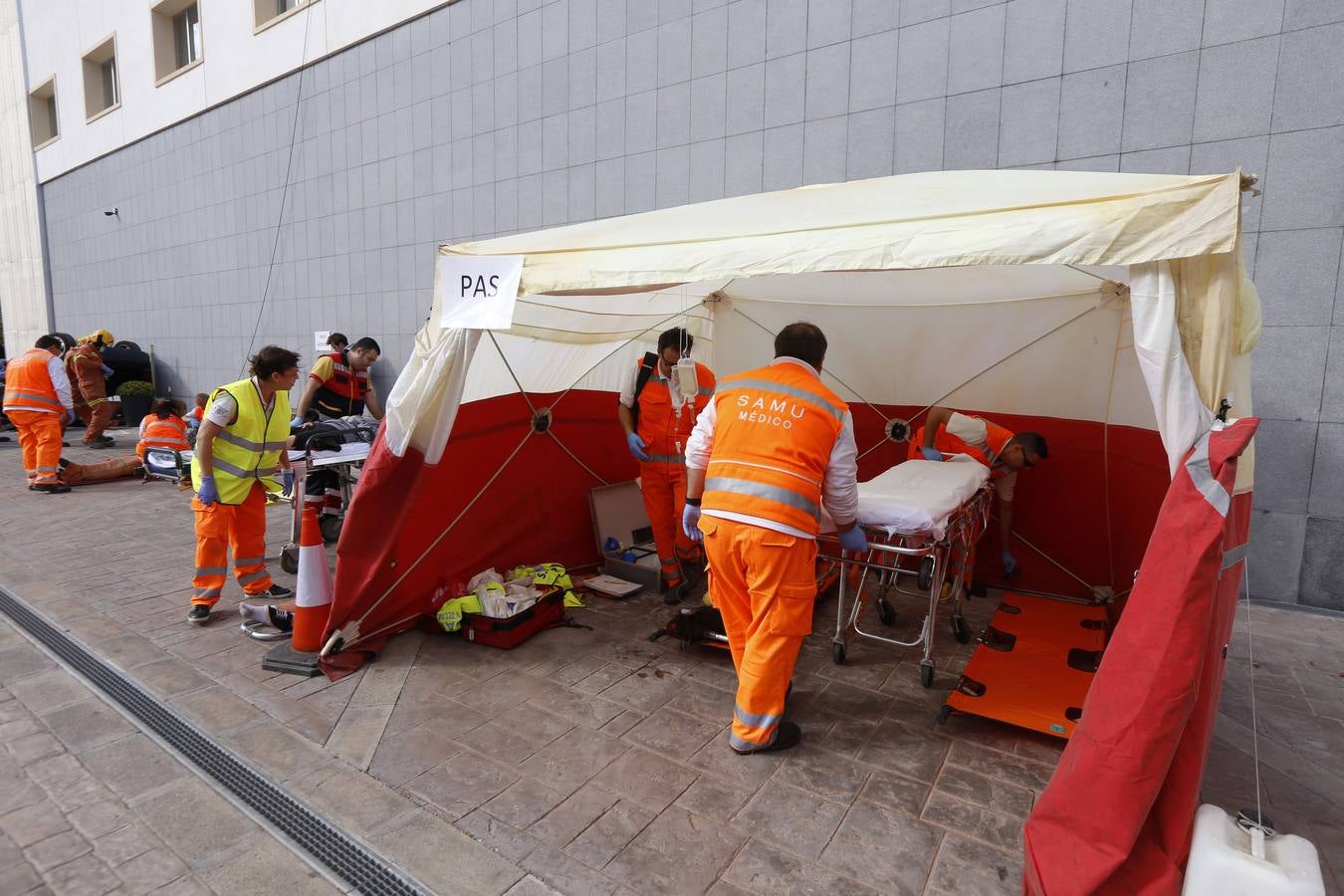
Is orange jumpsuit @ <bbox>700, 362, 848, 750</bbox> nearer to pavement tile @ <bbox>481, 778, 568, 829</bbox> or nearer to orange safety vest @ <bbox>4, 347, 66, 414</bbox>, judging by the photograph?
pavement tile @ <bbox>481, 778, 568, 829</bbox>

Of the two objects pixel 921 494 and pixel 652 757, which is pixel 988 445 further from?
pixel 652 757

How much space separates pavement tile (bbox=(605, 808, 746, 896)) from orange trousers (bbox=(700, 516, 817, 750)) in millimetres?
533

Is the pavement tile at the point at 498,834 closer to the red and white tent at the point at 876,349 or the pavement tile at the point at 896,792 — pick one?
the pavement tile at the point at 896,792

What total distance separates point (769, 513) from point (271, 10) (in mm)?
12831

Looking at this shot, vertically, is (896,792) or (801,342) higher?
(801,342)

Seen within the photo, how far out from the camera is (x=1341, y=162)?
4496 mm

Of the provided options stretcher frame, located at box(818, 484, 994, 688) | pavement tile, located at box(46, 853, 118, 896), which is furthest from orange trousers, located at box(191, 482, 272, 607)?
stretcher frame, located at box(818, 484, 994, 688)

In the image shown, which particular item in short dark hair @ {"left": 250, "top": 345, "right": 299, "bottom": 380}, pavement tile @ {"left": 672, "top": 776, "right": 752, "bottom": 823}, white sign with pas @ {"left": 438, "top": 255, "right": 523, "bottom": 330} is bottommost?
pavement tile @ {"left": 672, "top": 776, "right": 752, "bottom": 823}

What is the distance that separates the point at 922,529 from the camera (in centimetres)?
335

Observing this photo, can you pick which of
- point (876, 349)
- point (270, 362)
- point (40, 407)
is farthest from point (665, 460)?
point (40, 407)

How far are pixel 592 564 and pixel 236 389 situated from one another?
2827 mm

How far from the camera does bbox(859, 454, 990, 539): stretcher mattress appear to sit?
3.38 metres

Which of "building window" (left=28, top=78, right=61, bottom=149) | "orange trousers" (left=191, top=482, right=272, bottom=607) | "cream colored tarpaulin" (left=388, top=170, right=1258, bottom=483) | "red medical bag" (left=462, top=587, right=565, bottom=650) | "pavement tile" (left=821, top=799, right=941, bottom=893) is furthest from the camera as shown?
"building window" (left=28, top=78, right=61, bottom=149)

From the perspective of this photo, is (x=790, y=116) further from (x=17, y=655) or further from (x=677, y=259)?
(x=17, y=655)
